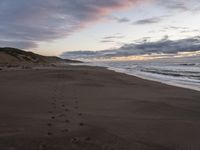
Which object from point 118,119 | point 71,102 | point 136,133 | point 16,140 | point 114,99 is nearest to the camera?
point 16,140

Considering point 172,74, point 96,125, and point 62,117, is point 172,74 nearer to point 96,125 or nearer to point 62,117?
point 62,117

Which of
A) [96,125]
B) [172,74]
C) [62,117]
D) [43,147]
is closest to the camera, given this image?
[43,147]

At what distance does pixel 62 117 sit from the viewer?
20.2 ft

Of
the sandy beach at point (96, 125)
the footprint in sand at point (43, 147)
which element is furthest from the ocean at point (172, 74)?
the footprint in sand at point (43, 147)

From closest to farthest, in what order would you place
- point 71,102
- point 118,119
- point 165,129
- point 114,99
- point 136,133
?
1. point 136,133
2. point 165,129
3. point 118,119
4. point 71,102
5. point 114,99

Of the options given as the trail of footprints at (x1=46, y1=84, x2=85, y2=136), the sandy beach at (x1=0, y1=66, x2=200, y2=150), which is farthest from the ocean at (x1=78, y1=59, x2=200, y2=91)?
the trail of footprints at (x1=46, y1=84, x2=85, y2=136)

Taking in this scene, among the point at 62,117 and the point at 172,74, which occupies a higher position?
the point at 62,117

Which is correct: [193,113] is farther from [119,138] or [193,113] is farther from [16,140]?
[16,140]

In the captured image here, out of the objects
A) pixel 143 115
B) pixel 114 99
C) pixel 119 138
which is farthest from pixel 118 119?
pixel 114 99

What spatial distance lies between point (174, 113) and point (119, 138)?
290 centimetres

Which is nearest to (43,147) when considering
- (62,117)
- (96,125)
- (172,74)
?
(96,125)

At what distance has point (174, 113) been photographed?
23.7ft

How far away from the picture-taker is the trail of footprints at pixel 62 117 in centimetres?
521

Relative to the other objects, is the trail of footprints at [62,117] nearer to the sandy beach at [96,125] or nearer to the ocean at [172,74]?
the sandy beach at [96,125]
